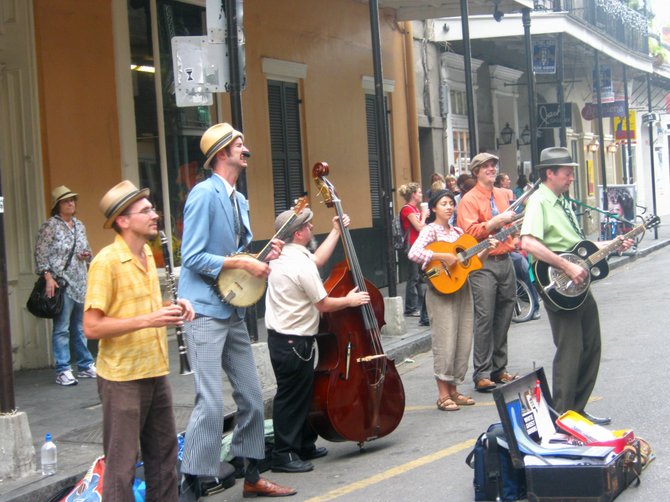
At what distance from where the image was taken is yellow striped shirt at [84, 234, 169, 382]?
4867mm

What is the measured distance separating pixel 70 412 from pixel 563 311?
417 centimetres

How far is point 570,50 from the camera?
999 inches

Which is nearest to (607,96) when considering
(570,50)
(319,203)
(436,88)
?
(570,50)

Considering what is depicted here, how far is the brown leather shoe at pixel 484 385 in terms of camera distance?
8.49 m

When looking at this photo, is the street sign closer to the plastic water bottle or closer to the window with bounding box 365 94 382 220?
the plastic water bottle

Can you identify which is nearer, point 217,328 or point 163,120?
point 217,328

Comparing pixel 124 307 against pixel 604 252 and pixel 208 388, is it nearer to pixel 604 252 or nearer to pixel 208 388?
pixel 208 388

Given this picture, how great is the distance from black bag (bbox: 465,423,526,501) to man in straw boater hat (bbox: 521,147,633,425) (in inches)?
44.3

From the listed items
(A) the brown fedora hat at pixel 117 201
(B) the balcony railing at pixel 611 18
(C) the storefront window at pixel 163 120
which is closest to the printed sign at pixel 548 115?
(B) the balcony railing at pixel 611 18

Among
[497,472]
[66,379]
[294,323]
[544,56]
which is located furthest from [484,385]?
[544,56]

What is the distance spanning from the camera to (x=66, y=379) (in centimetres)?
937

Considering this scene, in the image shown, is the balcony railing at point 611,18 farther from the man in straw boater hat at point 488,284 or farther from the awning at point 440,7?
the man in straw boater hat at point 488,284

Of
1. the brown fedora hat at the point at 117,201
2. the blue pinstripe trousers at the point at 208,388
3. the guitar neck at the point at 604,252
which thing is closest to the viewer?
the brown fedora hat at the point at 117,201

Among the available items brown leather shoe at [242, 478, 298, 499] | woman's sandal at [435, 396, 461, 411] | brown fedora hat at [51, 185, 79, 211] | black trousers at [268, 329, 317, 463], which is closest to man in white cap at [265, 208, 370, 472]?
black trousers at [268, 329, 317, 463]
